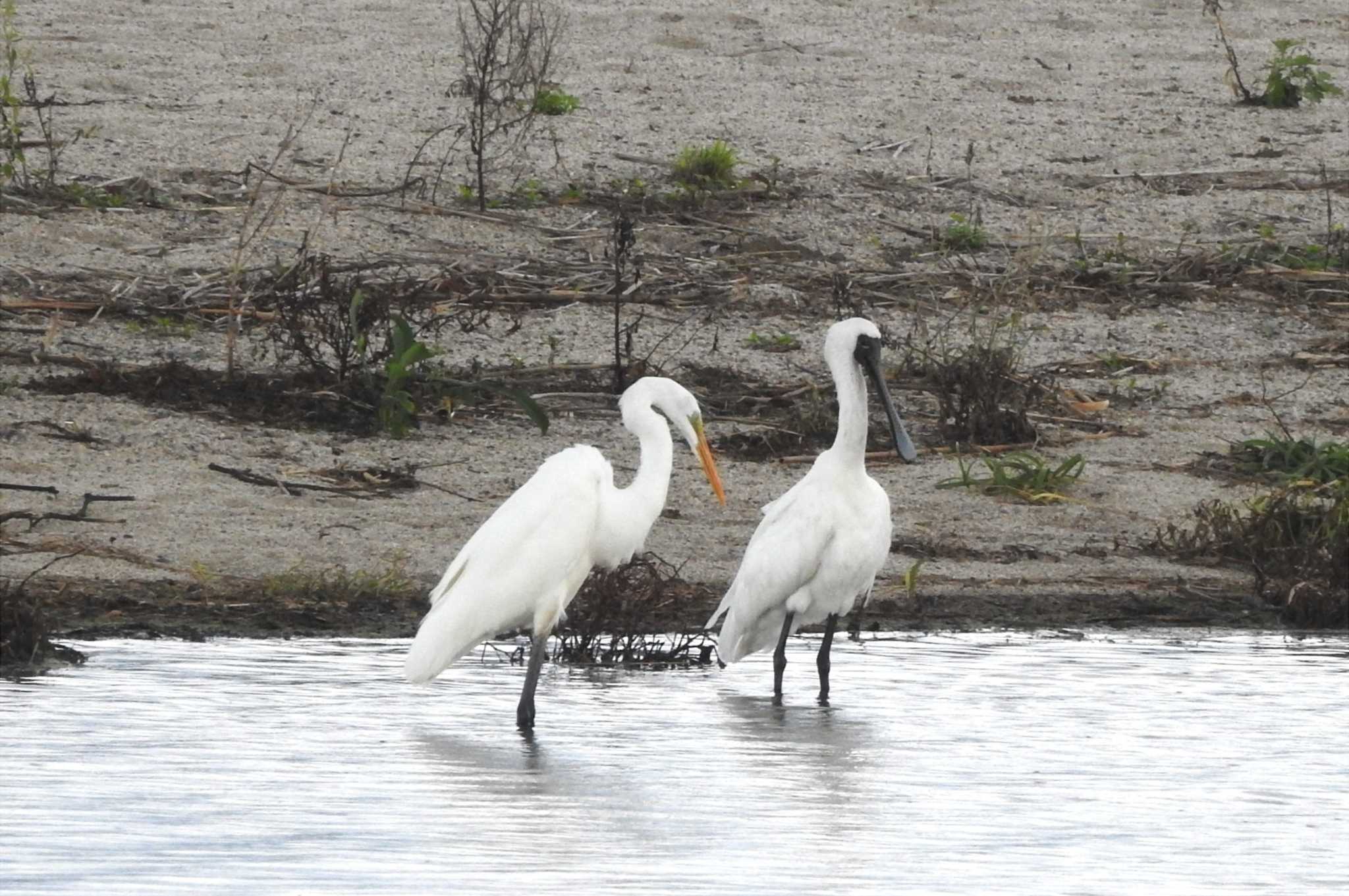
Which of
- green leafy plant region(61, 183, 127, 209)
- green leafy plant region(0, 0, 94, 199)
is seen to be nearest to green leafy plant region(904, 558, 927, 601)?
green leafy plant region(0, 0, 94, 199)

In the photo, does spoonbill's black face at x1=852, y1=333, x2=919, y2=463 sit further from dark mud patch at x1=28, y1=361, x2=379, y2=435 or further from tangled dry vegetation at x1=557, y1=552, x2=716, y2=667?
dark mud patch at x1=28, y1=361, x2=379, y2=435

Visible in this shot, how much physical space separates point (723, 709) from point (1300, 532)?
9.90ft

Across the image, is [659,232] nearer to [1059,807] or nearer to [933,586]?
[933,586]

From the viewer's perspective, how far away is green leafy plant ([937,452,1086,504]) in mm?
10445

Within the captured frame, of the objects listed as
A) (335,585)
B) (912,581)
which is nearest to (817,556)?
(912,581)

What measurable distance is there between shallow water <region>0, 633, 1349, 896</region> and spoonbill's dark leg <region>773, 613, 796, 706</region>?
0.08 m

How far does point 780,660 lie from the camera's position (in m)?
8.20

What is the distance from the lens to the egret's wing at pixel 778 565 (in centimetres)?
802

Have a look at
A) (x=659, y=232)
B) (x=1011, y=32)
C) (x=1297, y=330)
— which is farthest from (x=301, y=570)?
(x=1011, y=32)

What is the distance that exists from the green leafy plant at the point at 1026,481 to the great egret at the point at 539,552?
3.15 m

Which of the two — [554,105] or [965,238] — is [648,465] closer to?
[965,238]

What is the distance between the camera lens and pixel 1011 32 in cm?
1811

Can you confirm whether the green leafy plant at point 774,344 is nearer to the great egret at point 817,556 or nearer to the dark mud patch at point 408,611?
the dark mud patch at point 408,611

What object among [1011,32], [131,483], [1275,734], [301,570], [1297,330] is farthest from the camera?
[1011,32]
